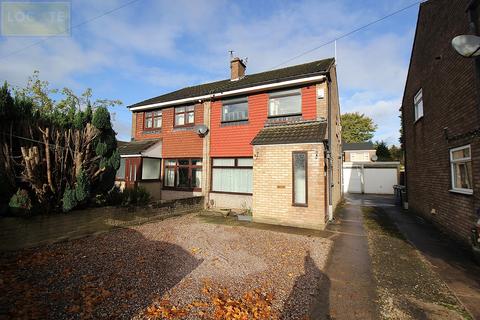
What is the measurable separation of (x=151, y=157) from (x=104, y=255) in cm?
867

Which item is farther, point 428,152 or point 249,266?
point 428,152

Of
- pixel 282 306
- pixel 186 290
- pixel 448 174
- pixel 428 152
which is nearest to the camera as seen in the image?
pixel 282 306

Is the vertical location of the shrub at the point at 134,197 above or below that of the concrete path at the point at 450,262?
above

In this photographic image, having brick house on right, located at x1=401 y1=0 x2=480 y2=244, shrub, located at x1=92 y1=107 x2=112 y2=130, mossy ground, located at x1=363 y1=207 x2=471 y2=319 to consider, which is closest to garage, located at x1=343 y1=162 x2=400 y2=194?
brick house on right, located at x1=401 y1=0 x2=480 y2=244

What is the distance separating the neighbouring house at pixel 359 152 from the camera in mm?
33438

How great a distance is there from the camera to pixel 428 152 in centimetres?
966

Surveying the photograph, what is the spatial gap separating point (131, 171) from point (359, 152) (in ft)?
102

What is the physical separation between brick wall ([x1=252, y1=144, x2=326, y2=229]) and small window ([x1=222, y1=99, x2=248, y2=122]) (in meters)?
3.17

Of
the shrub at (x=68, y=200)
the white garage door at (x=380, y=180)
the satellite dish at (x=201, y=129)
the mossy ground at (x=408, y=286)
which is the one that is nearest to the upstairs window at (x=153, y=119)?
the satellite dish at (x=201, y=129)

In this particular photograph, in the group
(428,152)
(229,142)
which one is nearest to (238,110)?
(229,142)

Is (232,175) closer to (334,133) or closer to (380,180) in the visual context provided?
(334,133)

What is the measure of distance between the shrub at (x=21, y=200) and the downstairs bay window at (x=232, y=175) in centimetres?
779

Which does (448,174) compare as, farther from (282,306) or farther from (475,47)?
(282,306)

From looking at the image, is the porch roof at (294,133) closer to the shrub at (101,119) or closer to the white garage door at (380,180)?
the shrub at (101,119)
